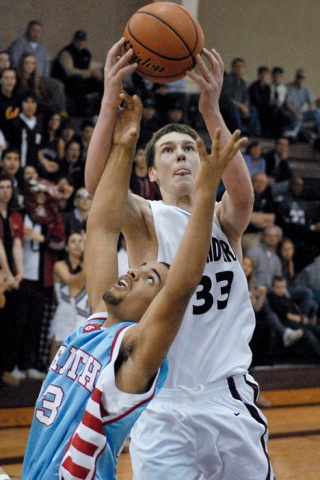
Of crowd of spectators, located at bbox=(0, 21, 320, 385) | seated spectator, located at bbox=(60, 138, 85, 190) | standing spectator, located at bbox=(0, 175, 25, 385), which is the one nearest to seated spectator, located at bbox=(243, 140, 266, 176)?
crowd of spectators, located at bbox=(0, 21, 320, 385)

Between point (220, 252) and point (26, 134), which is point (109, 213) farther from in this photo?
point (26, 134)

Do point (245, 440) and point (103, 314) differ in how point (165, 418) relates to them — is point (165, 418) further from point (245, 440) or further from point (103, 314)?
point (103, 314)

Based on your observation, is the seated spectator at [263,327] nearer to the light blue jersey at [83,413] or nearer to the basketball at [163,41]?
the basketball at [163,41]

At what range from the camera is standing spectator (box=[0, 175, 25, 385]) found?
765cm

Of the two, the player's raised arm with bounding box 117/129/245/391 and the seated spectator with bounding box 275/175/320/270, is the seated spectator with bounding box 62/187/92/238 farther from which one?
the player's raised arm with bounding box 117/129/245/391

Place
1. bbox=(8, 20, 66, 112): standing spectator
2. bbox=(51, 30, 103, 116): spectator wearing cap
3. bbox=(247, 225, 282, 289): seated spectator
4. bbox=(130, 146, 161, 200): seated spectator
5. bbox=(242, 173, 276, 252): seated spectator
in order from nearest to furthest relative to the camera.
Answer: bbox=(130, 146, 161, 200): seated spectator
bbox=(247, 225, 282, 289): seated spectator
bbox=(242, 173, 276, 252): seated spectator
bbox=(8, 20, 66, 112): standing spectator
bbox=(51, 30, 103, 116): spectator wearing cap

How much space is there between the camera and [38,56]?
37.8ft

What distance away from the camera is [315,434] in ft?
26.5

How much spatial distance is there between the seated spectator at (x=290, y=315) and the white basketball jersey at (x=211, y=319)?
19.6ft

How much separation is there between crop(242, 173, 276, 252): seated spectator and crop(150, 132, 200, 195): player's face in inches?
230

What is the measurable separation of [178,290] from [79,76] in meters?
9.64

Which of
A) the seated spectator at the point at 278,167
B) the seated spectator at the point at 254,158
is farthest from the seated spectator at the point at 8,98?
the seated spectator at the point at 278,167

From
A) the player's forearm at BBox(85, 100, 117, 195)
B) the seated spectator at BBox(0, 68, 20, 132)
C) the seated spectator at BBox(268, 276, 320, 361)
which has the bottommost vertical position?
the seated spectator at BBox(268, 276, 320, 361)

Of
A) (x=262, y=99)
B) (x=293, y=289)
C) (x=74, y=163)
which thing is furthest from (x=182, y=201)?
(x=262, y=99)
